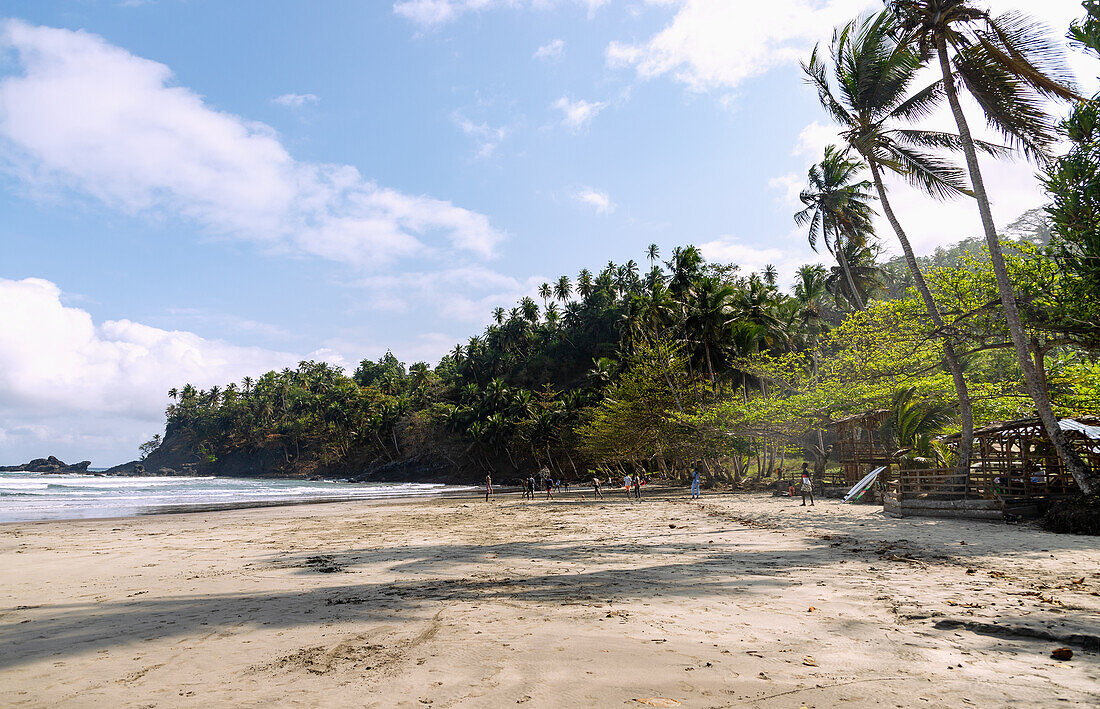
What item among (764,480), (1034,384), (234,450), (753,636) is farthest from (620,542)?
(234,450)

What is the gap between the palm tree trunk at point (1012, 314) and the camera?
1392cm

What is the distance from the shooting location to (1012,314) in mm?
15242

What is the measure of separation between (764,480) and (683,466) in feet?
39.0

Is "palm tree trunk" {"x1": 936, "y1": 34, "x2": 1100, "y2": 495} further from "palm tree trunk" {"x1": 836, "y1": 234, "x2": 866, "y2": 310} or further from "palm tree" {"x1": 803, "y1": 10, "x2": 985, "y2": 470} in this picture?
"palm tree trunk" {"x1": 836, "y1": 234, "x2": 866, "y2": 310}

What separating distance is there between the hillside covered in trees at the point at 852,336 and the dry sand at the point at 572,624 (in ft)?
26.1

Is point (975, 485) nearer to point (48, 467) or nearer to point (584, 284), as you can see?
point (584, 284)

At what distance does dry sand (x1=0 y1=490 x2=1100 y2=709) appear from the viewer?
4.44 m

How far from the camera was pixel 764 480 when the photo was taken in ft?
121

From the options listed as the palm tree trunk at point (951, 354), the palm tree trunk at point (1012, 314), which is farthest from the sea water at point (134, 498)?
the palm tree trunk at point (1012, 314)

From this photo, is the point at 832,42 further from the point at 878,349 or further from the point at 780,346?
the point at 780,346

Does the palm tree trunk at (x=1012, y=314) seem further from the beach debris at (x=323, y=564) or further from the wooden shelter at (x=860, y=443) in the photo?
the beach debris at (x=323, y=564)

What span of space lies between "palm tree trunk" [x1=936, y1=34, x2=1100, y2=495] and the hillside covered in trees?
57 mm

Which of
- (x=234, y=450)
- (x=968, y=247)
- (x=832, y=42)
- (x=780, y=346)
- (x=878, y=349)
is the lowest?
(x=234, y=450)

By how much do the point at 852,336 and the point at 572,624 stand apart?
20867 mm
